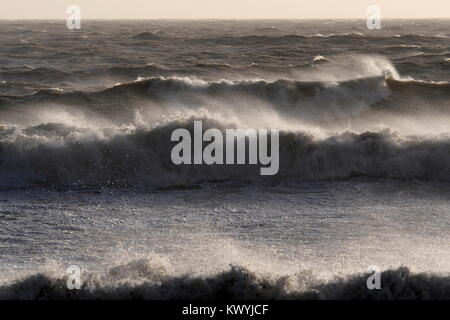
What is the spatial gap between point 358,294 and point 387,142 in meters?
6.40

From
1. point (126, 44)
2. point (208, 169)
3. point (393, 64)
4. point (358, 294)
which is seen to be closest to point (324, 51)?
point (393, 64)

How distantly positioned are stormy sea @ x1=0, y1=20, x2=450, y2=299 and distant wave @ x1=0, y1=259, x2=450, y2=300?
1 centimetres

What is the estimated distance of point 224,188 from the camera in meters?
10.6

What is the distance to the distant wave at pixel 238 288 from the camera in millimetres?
6176

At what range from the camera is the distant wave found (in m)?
6.18

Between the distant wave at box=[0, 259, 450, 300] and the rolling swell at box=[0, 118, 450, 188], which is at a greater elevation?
the rolling swell at box=[0, 118, 450, 188]

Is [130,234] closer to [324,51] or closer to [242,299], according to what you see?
[242,299]

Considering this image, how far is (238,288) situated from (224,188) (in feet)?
14.6
